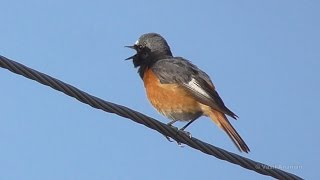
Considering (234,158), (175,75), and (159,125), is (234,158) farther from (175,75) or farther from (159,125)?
(175,75)

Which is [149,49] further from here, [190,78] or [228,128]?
[228,128]

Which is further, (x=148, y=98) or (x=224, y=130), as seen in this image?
(x=148, y=98)

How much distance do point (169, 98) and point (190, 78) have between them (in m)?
0.39

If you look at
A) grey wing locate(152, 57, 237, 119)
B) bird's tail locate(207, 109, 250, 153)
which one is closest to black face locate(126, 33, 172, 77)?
grey wing locate(152, 57, 237, 119)

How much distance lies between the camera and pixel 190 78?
9516mm

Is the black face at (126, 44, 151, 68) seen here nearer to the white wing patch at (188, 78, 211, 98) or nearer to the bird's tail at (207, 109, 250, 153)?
the white wing patch at (188, 78, 211, 98)

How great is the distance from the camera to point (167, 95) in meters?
9.48

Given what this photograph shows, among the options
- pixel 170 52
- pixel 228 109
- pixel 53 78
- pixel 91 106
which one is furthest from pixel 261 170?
pixel 170 52

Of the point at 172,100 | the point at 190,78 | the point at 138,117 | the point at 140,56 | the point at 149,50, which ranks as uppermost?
the point at 149,50

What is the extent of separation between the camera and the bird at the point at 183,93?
8.73m

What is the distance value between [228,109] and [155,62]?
2.39 m

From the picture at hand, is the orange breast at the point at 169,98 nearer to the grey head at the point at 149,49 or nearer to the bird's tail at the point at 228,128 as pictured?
the bird's tail at the point at 228,128

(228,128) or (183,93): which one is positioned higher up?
(183,93)

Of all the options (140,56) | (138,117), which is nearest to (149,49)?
(140,56)
